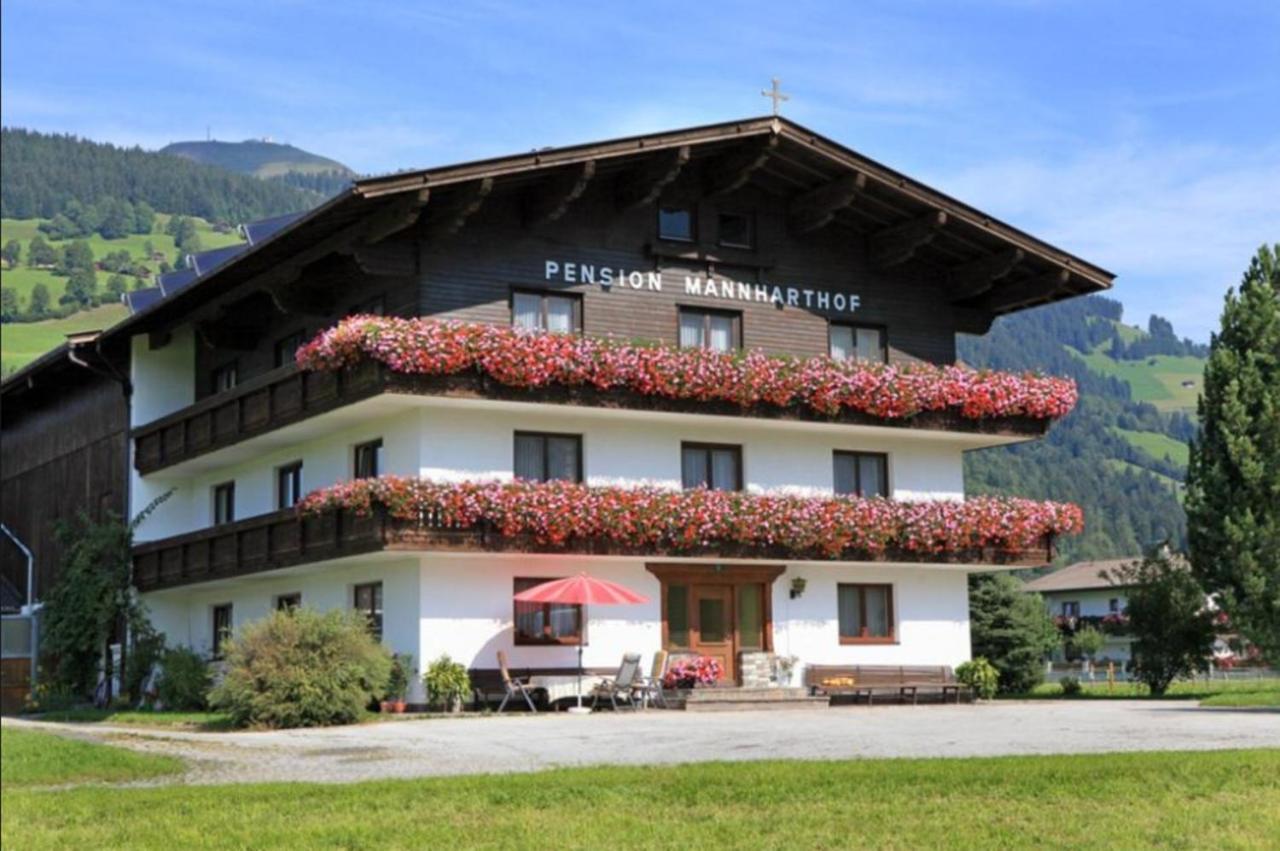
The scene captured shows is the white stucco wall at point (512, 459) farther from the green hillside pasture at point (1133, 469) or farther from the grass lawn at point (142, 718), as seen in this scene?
the green hillside pasture at point (1133, 469)

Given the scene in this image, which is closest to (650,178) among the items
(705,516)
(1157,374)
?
(705,516)

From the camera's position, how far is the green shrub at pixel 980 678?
34000 millimetres

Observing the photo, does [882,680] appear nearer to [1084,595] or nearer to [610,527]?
[610,527]

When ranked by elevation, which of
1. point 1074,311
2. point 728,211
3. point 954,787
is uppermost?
point 1074,311

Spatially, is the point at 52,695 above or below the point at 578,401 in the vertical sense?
below

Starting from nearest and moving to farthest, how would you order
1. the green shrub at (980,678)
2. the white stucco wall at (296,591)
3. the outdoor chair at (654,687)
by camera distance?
the outdoor chair at (654,687)
the white stucco wall at (296,591)
the green shrub at (980,678)

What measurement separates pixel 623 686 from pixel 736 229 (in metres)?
9.64

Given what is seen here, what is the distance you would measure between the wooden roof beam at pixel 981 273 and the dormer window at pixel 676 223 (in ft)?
19.9

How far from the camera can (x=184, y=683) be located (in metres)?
32.2

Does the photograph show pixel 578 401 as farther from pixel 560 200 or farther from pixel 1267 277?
pixel 1267 277

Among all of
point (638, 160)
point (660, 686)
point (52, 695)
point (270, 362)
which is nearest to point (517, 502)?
point (660, 686)

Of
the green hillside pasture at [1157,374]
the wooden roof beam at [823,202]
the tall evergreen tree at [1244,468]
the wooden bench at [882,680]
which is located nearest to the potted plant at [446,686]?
the wooden bench at [882,680]

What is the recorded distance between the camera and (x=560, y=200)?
30.6 metres

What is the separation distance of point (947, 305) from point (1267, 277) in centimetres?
973
